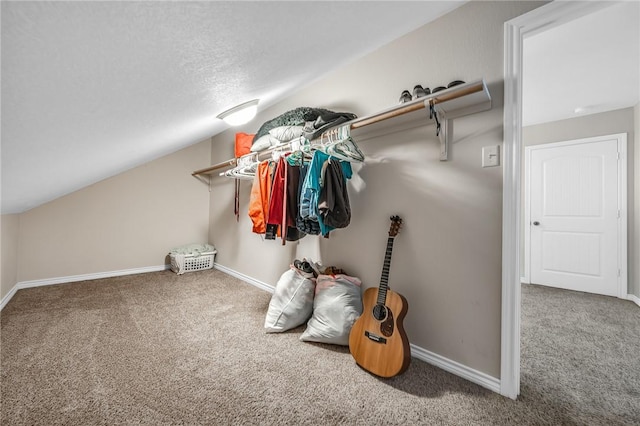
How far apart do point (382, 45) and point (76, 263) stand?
Result: 13.4 feet

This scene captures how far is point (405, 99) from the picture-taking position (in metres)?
1.54

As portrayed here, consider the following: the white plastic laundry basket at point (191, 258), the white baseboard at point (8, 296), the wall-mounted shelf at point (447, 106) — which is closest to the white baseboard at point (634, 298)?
the wall-mounted shelf at point (447, 106)

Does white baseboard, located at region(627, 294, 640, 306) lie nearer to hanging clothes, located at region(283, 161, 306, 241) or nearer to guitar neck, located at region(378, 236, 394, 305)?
guitar neck, located at region(378, 236, 394, 305)

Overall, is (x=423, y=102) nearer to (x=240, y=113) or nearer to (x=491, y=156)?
(x=491, y=156)

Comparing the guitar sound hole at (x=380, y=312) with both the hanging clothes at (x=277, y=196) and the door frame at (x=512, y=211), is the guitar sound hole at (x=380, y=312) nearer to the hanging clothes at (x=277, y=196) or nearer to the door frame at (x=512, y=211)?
the door frame at (x=512, y=211)

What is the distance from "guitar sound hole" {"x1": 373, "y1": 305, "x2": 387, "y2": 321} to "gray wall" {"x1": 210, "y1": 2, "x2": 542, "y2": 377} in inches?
10.3

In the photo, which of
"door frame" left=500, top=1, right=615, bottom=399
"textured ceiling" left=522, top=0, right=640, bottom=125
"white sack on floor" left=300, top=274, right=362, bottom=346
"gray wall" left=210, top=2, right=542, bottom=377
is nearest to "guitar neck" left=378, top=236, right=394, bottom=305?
"gray wall" left=210, top=2, right=542, bottom=377

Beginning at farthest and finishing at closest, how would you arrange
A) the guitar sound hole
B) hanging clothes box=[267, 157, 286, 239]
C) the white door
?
the white door < hanging clothes box=[267, 157, 286, 239] < the guitar sound hole

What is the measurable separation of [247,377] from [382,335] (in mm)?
772

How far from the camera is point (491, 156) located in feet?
4.52

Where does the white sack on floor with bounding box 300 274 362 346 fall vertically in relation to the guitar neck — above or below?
below

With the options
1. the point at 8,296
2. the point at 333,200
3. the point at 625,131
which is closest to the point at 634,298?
the point at 625,131

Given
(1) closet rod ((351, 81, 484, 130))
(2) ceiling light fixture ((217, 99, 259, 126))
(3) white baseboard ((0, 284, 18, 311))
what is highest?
(2) ceiling light fixture ((217, 99, 259, 126))

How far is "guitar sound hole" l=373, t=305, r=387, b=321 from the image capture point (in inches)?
59.3
